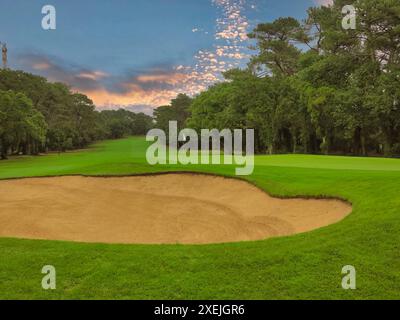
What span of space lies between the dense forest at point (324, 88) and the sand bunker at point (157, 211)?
28.2m

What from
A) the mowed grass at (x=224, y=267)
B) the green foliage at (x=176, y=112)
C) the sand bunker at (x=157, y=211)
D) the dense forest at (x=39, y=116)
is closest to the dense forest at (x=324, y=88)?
the sand bunker at (x=157, y=211)

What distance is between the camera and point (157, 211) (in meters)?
17.0

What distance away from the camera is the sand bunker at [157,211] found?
42.8 ft

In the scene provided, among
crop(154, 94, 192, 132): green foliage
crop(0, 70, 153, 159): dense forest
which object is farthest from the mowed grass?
crop(154, 94, 192, 132): green foliage

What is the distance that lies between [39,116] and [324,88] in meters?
45.6

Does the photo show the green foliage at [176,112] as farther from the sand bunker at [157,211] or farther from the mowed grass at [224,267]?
the mowed grass at [224,267]

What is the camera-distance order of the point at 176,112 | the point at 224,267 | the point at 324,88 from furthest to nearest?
1. the point at 176,112
2. the point at 324,88
3. the point at 224,267

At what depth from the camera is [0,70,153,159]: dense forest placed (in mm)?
52688

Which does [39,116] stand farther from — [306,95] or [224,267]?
[224,267]

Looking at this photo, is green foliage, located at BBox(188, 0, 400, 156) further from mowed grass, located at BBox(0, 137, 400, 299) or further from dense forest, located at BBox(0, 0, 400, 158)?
mowed grass, located at BBox(0, 137, 400, 299)

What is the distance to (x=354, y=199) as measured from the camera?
41.4ft

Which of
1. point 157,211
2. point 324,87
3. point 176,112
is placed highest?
point 176,112

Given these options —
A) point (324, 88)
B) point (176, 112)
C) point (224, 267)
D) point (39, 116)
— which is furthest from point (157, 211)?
point (176, 112)
